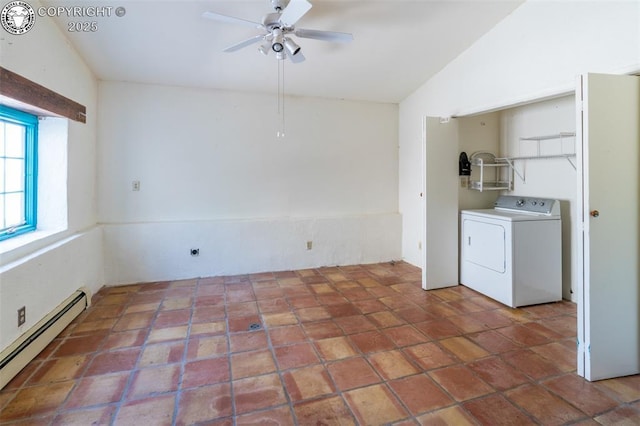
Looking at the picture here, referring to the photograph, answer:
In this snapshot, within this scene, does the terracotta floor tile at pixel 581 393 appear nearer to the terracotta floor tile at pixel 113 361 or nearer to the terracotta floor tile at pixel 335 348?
the terracotta floor tile at pixel 335 348

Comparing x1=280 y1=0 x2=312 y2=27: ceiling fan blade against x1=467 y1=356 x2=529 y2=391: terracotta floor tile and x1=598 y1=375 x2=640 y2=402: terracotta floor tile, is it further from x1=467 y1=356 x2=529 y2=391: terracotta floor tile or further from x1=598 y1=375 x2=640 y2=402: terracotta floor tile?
x1=598 y1=375 x2=640 y2=402: terracotta floor tile

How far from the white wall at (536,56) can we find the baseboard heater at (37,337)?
3.98m

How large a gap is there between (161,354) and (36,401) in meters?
0.70

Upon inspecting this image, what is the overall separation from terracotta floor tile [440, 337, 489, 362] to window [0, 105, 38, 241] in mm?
3551

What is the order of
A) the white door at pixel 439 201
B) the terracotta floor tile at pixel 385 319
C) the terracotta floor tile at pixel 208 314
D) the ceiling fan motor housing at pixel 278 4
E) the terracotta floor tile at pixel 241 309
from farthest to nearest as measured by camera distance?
1. the white door at pixel 439 201
2. the terracotta floor tile at pixel 241 309
3. the terracotta floor tile at pixel 208 314
4. the terracotta floor tile at pixel 385 319
5. the ceiling fan motor housing at pixel 278 4

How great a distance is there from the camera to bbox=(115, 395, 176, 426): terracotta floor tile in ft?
5.52

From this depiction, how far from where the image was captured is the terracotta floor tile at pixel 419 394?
1.78 metres

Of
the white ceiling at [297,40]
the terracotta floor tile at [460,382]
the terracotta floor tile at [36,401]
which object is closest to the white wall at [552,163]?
the white ceiling at [297,40]

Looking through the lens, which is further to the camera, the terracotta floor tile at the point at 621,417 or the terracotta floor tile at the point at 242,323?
the terracotta floor tile at the point at 242,323

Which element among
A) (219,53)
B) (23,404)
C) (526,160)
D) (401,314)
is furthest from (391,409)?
(219,53)

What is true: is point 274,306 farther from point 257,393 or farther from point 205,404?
point 205,404

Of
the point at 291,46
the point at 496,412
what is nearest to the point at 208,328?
the point at 496,412

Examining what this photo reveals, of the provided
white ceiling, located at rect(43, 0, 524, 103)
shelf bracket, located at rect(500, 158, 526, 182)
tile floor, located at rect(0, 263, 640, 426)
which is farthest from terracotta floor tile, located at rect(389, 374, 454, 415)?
white ceiling, located at rect(43, 0, 524, 103)

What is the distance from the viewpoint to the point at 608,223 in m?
1.99
